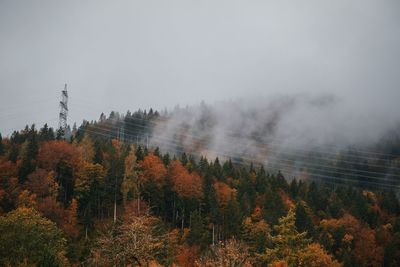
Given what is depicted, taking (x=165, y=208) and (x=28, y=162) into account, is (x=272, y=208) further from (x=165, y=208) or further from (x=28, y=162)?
(x=28, y=162)

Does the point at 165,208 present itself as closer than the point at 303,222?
No

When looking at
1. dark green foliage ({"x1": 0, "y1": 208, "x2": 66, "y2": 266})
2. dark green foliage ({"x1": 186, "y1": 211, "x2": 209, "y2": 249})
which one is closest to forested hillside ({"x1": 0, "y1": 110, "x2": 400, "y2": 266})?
dark green foliage ({"x1": 186, "y1": 211, "x2": 209, "y2": 249})

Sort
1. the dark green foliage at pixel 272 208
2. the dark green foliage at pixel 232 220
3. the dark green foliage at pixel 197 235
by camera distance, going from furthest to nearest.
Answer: the dark green foliage at pixel 272 208 < the dark green foliage at pixel 232 220 < the dark green foliage at pixel 197 235

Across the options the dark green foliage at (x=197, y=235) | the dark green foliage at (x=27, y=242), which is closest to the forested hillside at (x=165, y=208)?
the dark green foliage at (x=197, y=235)

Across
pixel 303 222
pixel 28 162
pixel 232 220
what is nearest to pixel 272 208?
pixel 303 222

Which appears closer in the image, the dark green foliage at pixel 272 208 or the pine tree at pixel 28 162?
the pine tree at pixel 28 162

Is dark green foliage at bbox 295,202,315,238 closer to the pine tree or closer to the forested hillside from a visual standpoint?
the forested hillside

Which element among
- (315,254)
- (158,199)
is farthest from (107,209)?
(315,254)

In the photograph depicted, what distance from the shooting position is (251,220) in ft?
355

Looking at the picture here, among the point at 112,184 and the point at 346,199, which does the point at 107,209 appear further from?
the point at 346,199

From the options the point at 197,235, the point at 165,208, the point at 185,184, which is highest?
the point at 185,184

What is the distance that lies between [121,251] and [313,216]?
9881cm

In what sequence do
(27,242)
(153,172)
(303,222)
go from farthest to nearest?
1. (153,172)
2. (303,222)
3. (27,242)

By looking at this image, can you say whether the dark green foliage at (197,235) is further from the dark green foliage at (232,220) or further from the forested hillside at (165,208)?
the dark green foliage at (232,220)
